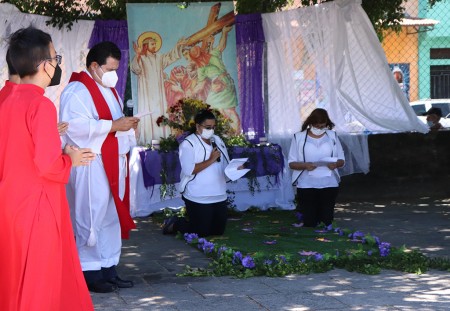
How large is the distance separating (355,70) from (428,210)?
7.27 ft

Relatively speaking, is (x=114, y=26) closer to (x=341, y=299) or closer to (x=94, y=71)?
(x=94, y=71)

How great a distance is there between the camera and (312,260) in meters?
7.91

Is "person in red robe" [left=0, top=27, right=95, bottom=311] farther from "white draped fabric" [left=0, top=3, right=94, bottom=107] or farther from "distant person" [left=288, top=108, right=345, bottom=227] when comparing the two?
"white draped fabric" [left=0, top=3, right=94, bottom=107]

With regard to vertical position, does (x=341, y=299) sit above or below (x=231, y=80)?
below

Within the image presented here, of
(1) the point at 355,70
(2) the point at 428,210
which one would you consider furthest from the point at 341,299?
(1) the point at 355,70

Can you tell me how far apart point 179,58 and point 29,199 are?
7680mm

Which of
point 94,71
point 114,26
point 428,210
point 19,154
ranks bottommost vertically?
point 428,210

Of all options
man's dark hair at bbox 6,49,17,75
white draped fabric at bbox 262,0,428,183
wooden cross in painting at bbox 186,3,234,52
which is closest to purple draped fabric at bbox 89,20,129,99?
wooden cross in painting at bbox 186,3,234,52

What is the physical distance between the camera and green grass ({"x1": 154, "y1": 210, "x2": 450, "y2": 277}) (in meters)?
7.57

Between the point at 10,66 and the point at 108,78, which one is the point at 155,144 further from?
the point at 10,66

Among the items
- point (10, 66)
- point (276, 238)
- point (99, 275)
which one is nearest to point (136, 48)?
point (276, 238)

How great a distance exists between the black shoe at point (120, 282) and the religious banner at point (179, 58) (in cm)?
495

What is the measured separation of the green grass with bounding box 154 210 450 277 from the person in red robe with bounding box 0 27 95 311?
2.88m

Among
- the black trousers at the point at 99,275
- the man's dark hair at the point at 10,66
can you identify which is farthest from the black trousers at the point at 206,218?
the man's dark hair at the point at 10,66
